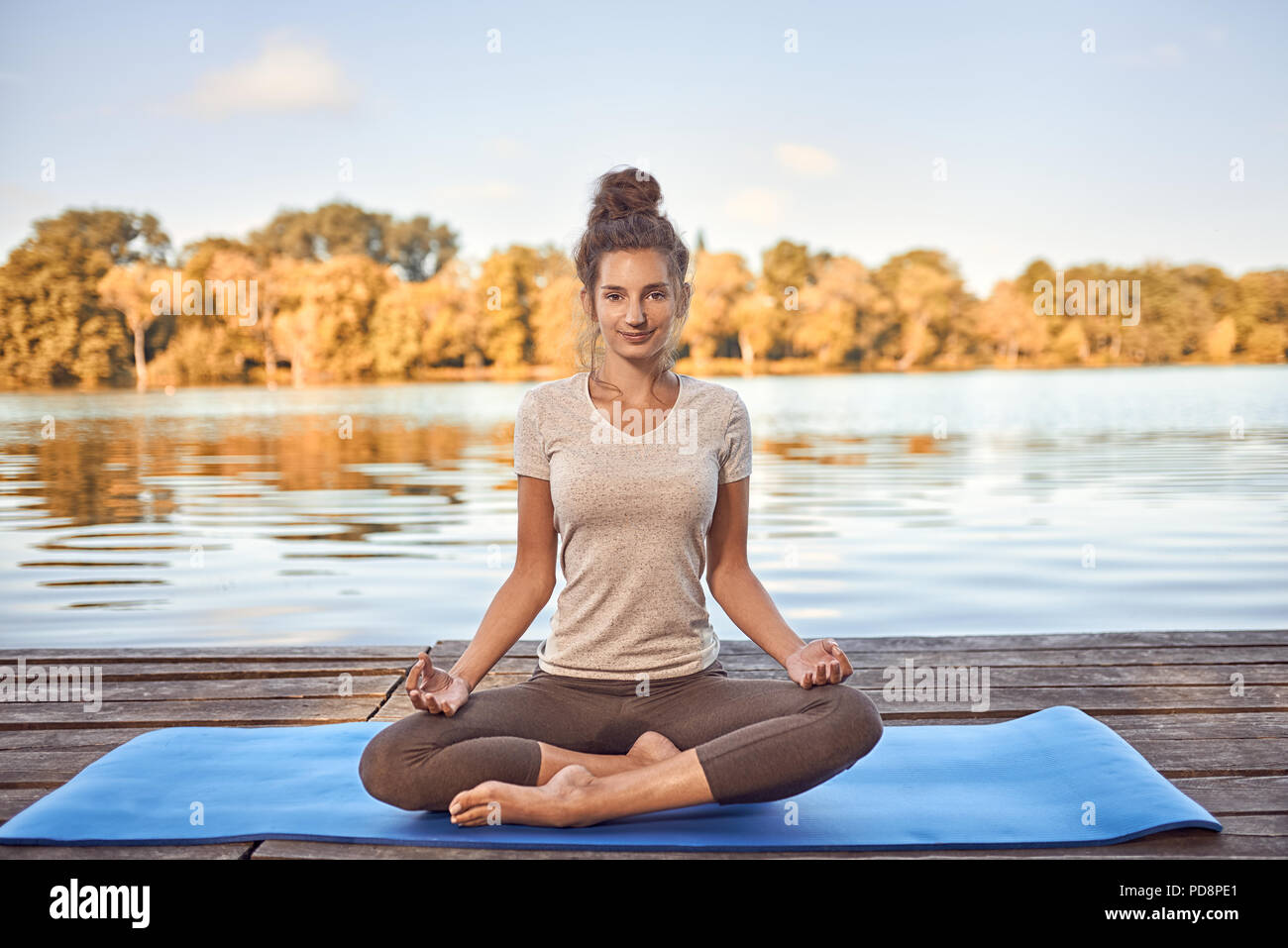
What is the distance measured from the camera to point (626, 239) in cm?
223

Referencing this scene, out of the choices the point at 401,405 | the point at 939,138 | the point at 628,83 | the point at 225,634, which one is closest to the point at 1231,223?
the point at 939,138

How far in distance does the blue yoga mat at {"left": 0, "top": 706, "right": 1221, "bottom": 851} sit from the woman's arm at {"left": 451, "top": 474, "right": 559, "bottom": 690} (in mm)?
303

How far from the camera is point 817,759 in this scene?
2018mm

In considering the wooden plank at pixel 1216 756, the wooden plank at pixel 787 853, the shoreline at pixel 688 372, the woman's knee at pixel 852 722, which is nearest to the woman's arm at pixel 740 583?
the woman's knee at pixel 852 722

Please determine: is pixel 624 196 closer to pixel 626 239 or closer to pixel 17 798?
pixel 626 239

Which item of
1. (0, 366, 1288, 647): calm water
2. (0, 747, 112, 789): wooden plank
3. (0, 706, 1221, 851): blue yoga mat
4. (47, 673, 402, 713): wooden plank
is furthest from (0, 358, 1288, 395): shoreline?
(0, 706, 1221, 851): blue yoga mat

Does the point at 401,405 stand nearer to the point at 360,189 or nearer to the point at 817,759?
the point at 360,189

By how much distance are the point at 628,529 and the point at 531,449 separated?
0.26 meters

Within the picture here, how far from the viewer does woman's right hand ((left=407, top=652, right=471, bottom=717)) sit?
6.66 ft

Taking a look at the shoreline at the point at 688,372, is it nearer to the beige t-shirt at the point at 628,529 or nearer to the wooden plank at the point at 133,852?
the beige t-shirt at the point at 628,529

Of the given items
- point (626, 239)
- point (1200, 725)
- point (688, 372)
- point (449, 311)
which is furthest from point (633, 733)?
point (449, 311)

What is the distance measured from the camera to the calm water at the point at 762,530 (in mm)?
5406

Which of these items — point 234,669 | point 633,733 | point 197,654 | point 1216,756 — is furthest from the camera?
point 197,654

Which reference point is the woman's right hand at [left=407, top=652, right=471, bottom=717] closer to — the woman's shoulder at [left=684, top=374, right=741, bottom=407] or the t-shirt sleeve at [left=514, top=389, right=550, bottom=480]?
the t-shirt sleeve at [left=514, top=389, right=550, bottom=480]
